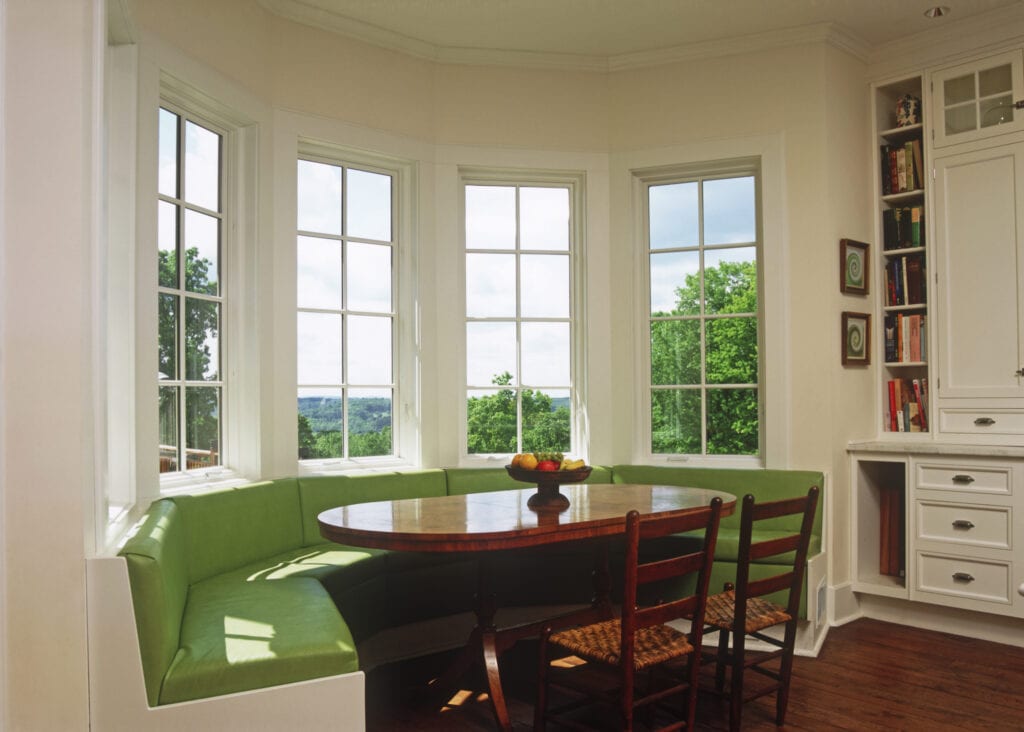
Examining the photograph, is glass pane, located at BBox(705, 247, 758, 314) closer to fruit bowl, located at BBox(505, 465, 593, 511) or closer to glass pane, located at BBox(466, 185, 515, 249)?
glass pane, located at BBox(466, 185, 515, 249)

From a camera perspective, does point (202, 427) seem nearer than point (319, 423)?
Yes

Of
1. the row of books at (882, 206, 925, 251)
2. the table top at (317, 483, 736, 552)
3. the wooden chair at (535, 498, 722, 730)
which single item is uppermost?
the row of books at (882, 206, 925, 251)

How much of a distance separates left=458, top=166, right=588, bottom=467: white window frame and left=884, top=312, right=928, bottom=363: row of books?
5.64ft

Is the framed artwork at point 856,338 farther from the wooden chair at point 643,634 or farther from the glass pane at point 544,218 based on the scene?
the wooden chair at point 643,634

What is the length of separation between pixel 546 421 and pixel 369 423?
1.05m

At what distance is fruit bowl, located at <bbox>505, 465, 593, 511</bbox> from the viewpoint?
330 centimetres

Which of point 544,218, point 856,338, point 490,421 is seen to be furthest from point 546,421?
point 856,338

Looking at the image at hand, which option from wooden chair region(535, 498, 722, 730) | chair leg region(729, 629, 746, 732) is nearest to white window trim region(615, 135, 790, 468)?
chair leg region(729, 629, 746, 732)

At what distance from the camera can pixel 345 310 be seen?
4387mm

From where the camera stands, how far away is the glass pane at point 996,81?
4.21m

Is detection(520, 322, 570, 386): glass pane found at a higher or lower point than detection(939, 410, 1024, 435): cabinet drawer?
higher

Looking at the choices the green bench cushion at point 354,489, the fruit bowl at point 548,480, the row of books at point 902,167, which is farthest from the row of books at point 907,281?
the green bench cushion at point 354,489

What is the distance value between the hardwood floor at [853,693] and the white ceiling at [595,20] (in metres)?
3.17

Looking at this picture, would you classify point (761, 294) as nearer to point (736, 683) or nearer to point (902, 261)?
point (902, 261)
